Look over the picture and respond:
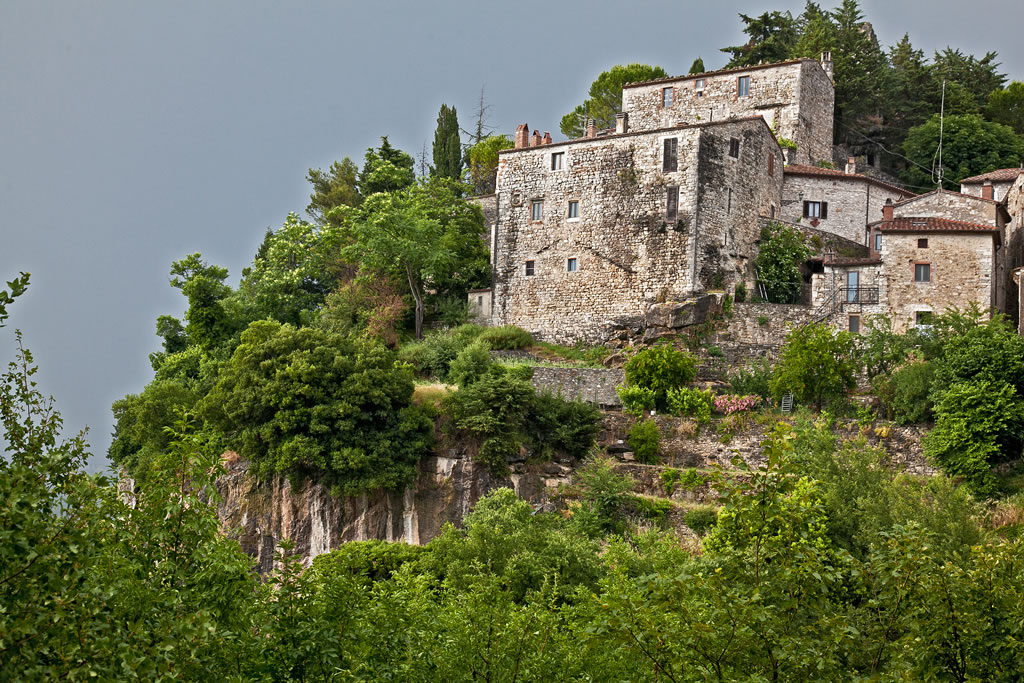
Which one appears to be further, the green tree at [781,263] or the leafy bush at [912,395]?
the green tree at [781,263]

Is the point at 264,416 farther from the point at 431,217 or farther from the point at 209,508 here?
the point at 209,508

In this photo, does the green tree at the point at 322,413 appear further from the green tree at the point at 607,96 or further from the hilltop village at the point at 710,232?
the green tree at the point at 607,96

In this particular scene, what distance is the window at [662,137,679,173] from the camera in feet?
160

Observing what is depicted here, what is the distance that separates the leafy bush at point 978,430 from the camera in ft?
113

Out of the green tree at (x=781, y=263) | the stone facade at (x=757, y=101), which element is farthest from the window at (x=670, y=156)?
the stone facade at (x=757, y=101)

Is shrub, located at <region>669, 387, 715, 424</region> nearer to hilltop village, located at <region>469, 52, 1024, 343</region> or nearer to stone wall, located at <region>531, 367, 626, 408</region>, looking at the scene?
stone wall, located at <region>531, 367, 626, 408</region>

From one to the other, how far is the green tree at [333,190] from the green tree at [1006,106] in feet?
123

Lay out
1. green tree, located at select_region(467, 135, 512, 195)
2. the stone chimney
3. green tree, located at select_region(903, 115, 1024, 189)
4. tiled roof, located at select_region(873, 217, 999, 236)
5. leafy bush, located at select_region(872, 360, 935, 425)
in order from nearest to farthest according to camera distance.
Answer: leafy bush, located at select_region(872, 360, 935, 425) → tiled roof, located at select_region(873, 217, 999, 236) → the stone chimney → green tree, located at select_region(903, 115, 1024, 189) → green tree, located at select_region(467, 135, 512, 195)

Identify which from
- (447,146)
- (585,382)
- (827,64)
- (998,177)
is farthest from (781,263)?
(447,146)

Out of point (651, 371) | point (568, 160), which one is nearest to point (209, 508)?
point (651, 371)

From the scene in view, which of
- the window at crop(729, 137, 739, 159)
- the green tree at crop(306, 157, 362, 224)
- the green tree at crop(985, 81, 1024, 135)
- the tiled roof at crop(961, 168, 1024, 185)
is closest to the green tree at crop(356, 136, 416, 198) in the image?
the green tree at crop(306, 157, 362, 224)

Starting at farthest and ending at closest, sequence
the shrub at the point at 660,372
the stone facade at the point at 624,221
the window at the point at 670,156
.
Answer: the window at the point at 670,156
the stone facade at the point at 624,221
the shrub at the point at 660,372

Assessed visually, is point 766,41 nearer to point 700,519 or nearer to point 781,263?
point 781,263

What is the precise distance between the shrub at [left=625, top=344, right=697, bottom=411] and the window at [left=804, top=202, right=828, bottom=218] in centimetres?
1358
